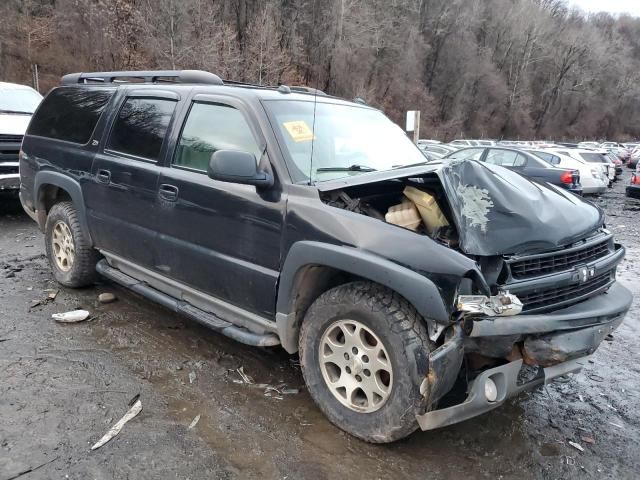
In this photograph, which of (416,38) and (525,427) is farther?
(416,38)

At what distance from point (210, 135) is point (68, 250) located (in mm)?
2355

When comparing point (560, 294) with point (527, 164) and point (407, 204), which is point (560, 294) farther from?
point (527, 164)

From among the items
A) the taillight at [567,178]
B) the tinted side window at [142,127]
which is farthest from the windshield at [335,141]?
the taillight at [567,178]

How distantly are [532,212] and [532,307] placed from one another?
57 cm

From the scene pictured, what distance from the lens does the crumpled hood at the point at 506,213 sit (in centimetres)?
265

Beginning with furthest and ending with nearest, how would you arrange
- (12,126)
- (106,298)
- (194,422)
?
(12,126), (106,298), (194,422)

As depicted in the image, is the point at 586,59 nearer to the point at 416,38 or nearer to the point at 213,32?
the point at 416,38

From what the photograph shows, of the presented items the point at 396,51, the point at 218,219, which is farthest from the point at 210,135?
the point at 396,51

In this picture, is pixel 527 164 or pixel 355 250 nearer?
pixel 355 250

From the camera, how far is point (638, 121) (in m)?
87.4

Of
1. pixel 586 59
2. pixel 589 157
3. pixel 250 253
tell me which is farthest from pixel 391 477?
pixel 586 59

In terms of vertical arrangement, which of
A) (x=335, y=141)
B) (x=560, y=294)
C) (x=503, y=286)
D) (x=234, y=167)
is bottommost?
(x=560, y=294)

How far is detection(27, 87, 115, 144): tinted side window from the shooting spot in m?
4.48

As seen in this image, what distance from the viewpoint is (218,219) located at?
3.28 metres
